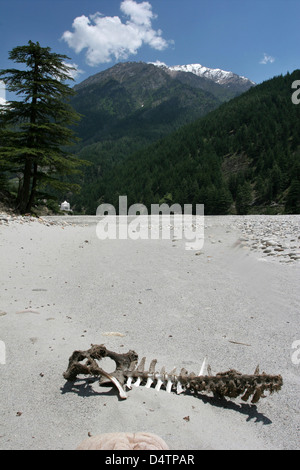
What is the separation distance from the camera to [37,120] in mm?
16766

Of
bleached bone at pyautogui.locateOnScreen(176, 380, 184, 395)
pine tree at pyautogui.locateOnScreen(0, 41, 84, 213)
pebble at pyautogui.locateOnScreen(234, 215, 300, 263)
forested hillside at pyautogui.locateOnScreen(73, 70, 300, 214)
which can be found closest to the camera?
bleached bone at pyautogui.locateOnScreen(176, 380, 184, 395)

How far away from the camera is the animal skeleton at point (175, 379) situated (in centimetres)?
242

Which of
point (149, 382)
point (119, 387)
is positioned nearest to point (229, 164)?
point (149, 382)

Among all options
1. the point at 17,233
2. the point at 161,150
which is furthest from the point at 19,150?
the point at 161,150

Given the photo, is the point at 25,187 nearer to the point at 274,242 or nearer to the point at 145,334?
the point at 274,242

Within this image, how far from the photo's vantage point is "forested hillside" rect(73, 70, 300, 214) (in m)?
86.6

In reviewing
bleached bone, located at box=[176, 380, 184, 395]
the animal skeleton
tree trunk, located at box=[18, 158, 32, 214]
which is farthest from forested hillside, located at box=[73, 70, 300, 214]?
bleached bone, located at box=[176, 380, 184, 395]

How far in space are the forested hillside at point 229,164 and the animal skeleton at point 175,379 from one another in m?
76.5

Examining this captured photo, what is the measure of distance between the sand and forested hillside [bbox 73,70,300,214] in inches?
2851

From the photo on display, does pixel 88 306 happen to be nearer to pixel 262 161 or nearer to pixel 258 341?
pixel 258 341

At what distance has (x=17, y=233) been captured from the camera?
958 cm

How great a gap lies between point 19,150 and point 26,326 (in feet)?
41.5

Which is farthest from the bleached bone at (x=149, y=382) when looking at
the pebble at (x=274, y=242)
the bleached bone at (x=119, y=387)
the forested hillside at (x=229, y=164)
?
the forested hillside at (x=229, y=164)

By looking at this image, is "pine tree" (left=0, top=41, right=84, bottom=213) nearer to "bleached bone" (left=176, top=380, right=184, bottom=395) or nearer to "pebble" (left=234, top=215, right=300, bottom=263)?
"pebble" (left=234, top=215, right=300, bottom=263)
